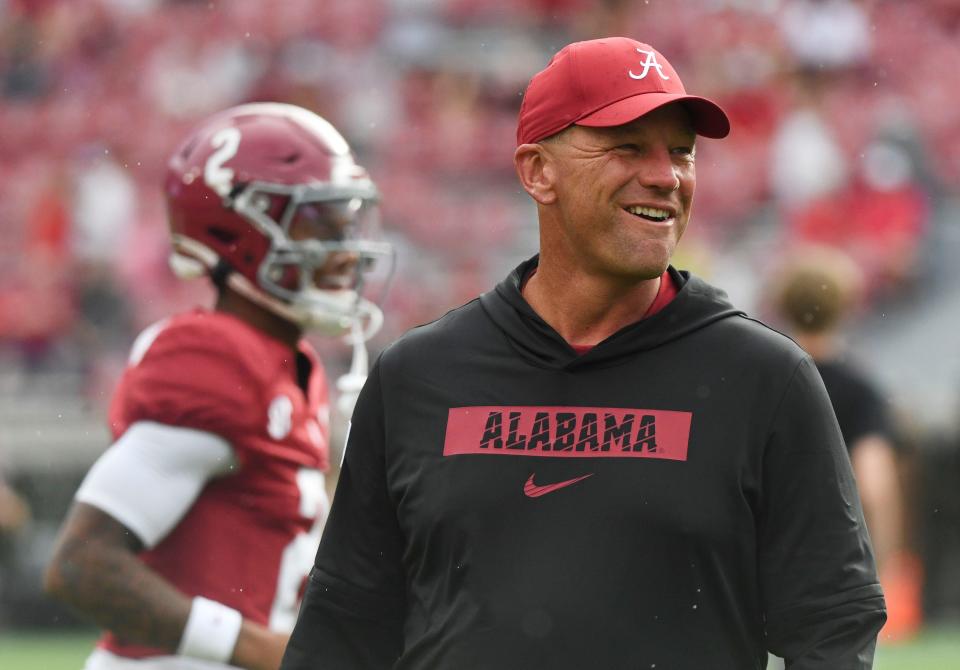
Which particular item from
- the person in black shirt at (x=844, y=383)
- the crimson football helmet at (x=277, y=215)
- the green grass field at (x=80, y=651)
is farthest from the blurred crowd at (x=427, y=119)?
the crimson football helmet at (x=277, y=215)

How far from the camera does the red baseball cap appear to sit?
8.56 ft

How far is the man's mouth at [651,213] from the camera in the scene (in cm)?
266

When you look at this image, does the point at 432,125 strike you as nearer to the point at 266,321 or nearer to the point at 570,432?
the point at 266,321

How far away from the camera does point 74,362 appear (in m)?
11.2

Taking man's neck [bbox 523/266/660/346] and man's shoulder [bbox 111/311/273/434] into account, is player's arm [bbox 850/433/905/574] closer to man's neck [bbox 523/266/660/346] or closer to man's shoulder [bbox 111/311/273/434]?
man's shoulder [bbox 111/311/273/434]

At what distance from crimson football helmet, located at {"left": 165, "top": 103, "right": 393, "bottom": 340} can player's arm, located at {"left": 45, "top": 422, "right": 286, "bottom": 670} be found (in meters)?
0.54

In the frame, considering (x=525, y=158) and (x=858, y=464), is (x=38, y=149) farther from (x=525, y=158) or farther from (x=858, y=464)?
(x=525, y=158)

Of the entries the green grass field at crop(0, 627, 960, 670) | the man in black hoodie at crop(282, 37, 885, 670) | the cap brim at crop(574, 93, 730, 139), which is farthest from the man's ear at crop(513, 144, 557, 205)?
the green grass field at crop(0, 627, 960, 670)

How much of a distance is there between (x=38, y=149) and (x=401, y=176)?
10.5 feet

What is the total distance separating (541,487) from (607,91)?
2.14 feet

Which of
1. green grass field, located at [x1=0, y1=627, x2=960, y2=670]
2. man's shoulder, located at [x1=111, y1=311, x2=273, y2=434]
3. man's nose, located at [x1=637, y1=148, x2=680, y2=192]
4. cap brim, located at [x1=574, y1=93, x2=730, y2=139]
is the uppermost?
cap brim, located at [x1=574, y1=93, x2=730, y2=139]

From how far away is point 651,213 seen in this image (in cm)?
267

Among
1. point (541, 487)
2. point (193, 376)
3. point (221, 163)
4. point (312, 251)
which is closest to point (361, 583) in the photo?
point (541, 487)

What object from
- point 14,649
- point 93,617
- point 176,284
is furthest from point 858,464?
point 176,284
